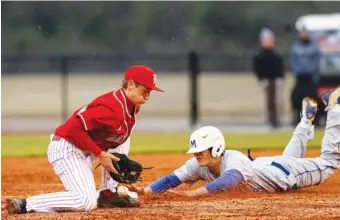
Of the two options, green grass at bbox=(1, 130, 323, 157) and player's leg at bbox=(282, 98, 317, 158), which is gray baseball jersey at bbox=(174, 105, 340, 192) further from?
green grass at bbox=(1, 130, 323, 157)

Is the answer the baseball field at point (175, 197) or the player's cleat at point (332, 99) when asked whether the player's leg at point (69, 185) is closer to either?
the baseball field at point (175, 197)

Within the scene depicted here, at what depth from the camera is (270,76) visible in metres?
20.7

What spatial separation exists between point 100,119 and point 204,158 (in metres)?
1.09

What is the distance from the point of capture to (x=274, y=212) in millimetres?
7652

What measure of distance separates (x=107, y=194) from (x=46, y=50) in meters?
24.6

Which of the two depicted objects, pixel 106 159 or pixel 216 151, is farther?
pixel 216 151

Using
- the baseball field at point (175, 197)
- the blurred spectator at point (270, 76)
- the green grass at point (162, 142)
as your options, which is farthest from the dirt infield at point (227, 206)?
the blurred spectator at point (270, 76)

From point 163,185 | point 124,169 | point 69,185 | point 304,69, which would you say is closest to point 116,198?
point 124,169

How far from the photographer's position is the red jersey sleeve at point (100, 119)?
25.3ft

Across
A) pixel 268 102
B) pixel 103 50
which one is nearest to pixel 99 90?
pixel 103 50

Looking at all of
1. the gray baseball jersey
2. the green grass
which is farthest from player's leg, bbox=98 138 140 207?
the green grass

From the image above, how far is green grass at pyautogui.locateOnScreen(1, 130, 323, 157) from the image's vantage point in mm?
15219

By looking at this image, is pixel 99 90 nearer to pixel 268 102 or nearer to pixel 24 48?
pixel 24 48

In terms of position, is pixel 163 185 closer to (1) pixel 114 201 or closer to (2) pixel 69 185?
(1) pixel 114 201
